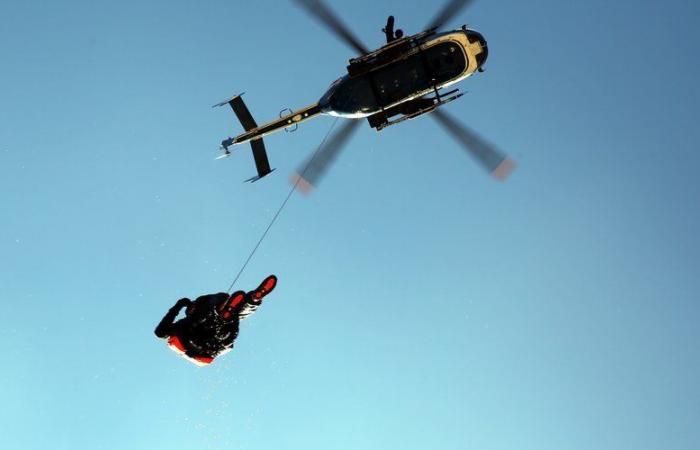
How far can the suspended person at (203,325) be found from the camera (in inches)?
451

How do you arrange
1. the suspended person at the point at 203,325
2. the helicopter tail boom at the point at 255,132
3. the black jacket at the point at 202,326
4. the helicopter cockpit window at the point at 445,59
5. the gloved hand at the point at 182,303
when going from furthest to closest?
the helicopter tail boom at the point at 255,132
the helicopter cockpit window at the point at 445,59
the gloved hand at the point at 182,303
the black jacket at the point at 202,326
the suspended person at the point at 203,325

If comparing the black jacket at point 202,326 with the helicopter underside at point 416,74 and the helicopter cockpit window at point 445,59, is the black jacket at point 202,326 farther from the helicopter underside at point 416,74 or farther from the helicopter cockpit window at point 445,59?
the helicopter cockpit window at point 445,59

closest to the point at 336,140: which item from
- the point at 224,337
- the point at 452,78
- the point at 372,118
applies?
the point at 372,118

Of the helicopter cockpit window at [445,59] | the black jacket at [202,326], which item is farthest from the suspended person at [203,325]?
the helicopter cockpit window at [445,59]

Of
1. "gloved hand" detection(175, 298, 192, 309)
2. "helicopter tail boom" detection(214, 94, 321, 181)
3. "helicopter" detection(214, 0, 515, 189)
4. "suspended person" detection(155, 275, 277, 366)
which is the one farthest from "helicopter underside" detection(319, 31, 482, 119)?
"gloved hand" detection(175, 298, 192, 309)

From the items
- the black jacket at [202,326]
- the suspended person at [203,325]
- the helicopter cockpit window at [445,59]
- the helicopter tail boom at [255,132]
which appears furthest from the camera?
the helicopter tail boom at [255,132]

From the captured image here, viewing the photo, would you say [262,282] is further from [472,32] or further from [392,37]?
[472,32]

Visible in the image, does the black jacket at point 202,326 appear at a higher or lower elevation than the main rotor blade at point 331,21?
lower

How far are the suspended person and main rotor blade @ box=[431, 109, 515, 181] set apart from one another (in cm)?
658

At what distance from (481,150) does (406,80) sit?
9.47 ft

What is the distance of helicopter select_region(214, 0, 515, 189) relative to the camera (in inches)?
536

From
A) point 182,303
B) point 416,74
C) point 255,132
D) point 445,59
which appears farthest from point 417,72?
point 182,303

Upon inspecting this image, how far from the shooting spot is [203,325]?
11742 mm

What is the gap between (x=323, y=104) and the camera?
15.3m
